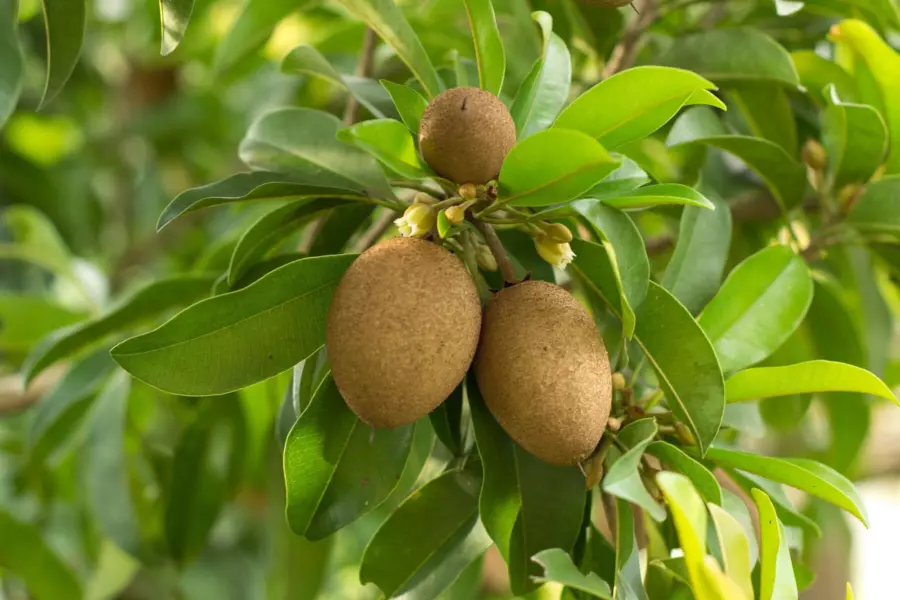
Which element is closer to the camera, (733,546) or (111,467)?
(733,546)

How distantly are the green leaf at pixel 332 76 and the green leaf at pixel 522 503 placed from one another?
237 millimetres

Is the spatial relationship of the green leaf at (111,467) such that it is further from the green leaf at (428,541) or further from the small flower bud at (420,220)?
the small flower bud at (420,220)

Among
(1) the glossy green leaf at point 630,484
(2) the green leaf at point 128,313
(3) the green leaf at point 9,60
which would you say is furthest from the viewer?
(2) the green leaf at point 128,313

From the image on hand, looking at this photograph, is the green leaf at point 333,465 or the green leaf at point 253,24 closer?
the green leaf at point 333,465

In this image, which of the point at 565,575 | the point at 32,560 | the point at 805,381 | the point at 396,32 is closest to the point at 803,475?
the point at 805,381

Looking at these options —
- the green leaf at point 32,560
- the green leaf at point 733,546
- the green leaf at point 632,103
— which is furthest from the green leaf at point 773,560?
the green leaf at point 32,560

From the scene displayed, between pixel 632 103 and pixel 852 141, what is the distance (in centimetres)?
33

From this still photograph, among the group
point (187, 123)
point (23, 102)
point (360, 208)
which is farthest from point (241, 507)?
point (360, 208)

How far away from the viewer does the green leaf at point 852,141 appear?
0.72 metres

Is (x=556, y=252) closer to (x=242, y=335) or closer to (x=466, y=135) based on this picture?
(x=466, y=135)

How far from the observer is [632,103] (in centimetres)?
51

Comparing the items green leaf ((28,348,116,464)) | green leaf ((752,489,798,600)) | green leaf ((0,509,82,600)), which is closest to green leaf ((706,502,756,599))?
green leaf ((752,489,798,600))

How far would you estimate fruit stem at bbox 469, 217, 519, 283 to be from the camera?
0.56 metres

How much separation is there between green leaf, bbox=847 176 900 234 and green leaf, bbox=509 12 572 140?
12.2 inches
